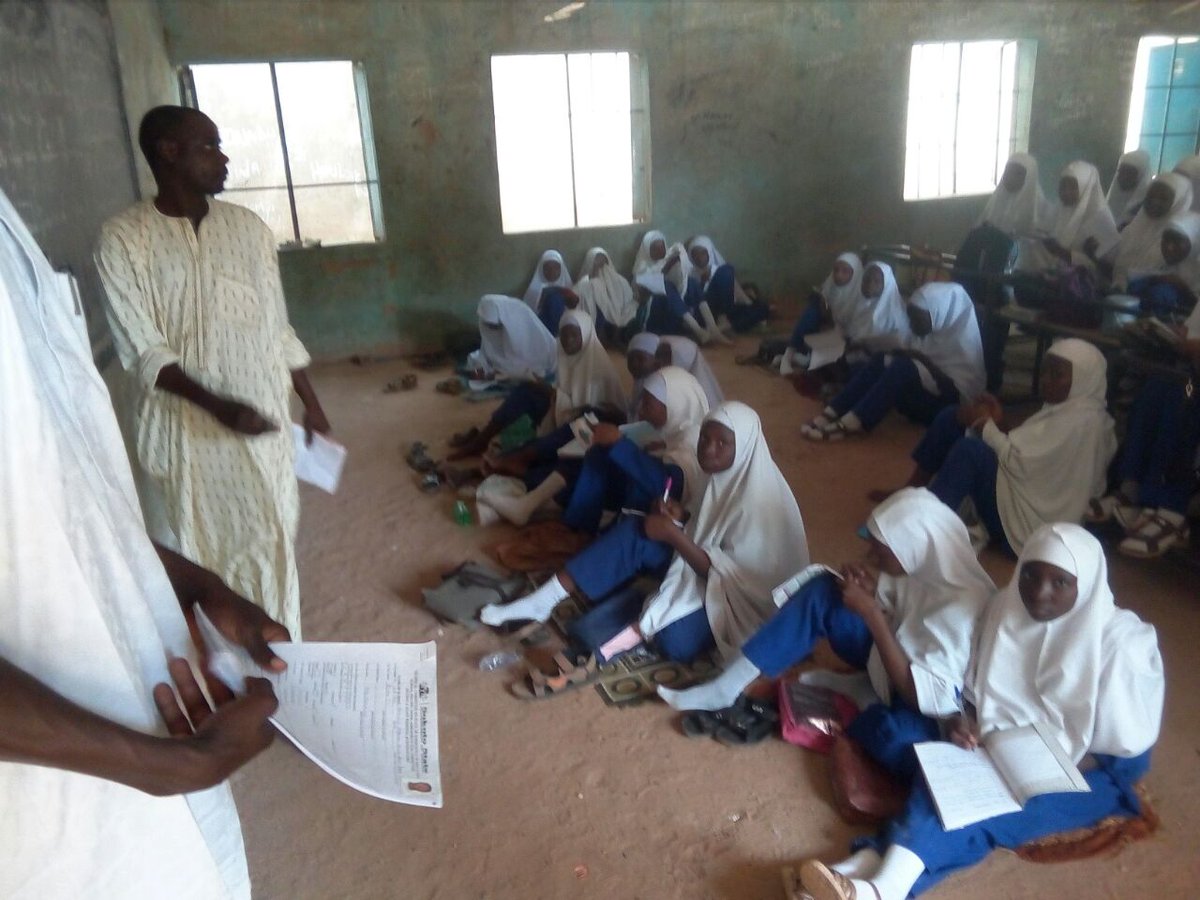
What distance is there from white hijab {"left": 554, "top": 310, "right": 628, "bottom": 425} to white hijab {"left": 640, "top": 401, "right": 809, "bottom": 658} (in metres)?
1.68

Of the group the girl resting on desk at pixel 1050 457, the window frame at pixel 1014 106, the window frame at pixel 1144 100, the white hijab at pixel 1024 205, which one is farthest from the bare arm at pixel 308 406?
the window frame at pixel 1144 100

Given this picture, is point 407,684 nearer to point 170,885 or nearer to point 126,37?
point 170,885

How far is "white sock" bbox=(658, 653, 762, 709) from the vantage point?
8.80 feet

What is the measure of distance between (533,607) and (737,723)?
88 centimetres

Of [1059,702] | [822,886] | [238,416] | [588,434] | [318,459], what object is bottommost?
[822,886]

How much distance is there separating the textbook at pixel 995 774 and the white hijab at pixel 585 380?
2.70 m

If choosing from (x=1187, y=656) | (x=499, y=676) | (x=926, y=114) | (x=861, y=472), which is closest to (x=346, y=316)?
(x=861, y=472)

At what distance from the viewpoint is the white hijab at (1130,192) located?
6613 millimetres

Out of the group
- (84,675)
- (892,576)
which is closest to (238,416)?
(84,675)

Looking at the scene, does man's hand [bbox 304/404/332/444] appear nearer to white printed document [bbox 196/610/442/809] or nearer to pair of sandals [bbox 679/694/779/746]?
pair of sandals [bbox 679/694/779/746]

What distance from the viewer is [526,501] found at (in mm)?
4105

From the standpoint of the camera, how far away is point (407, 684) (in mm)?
1228

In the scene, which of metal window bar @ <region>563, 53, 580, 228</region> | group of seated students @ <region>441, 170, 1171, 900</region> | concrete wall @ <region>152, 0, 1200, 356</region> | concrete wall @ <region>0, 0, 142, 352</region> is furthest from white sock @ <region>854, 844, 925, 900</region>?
metal window bar @ <region>563, 53, 580, 228</region>

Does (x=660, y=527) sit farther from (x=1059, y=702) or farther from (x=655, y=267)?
(x=655, y=267)
